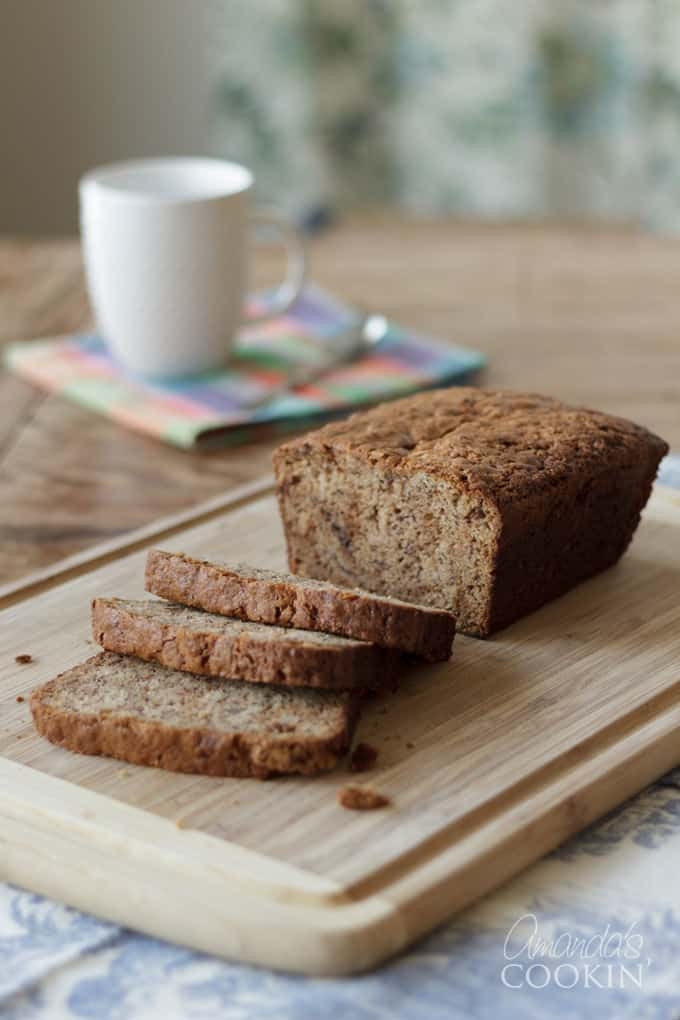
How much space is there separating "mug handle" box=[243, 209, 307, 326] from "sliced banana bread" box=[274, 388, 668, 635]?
138cm

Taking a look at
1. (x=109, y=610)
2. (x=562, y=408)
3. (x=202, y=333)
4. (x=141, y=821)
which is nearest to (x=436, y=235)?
(x=202, y=333)

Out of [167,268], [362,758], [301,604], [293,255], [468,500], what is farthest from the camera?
[293,255]

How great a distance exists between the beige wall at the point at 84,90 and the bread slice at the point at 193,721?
5.53 m

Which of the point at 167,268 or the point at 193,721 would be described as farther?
the point at 167,268

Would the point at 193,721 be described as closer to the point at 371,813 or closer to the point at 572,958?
the point at 371,813

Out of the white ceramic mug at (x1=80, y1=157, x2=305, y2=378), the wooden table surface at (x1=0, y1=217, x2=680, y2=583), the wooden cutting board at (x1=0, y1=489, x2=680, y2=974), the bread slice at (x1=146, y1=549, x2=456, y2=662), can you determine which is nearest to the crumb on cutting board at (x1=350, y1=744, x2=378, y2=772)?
the wooden cutting board at (x1=0, y1=489, x2=680, y2=974)

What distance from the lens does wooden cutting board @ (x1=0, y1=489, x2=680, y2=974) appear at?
62.2 inches

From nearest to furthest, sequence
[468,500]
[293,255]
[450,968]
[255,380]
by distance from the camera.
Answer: [450,968]
[468,500]
[255,380]
[293,255]

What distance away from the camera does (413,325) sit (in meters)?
4.05

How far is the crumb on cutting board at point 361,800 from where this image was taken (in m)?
1.75

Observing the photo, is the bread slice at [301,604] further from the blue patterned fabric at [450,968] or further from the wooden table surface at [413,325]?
the wooden table surface at [413,325]

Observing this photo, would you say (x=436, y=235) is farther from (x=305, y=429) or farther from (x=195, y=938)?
(x=195, y=938)

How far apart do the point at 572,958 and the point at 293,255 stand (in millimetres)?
2712

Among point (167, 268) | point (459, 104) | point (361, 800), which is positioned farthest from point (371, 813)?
point (459, 104)
